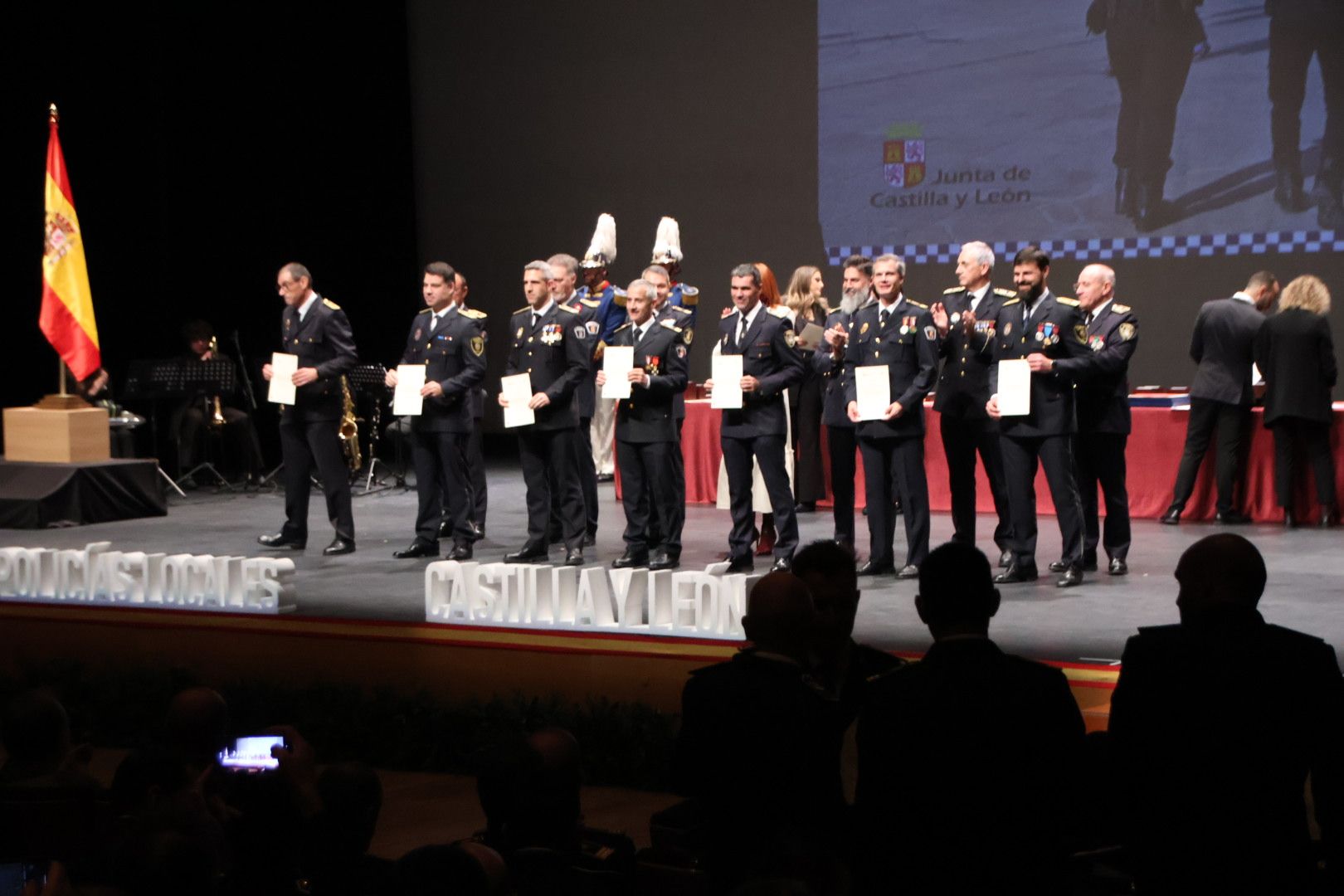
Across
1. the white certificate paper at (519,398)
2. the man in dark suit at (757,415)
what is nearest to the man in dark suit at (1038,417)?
the man in dark suit at (757,415)

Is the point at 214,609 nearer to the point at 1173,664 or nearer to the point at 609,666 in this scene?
the point at 609,666

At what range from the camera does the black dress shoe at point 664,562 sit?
7.50 m

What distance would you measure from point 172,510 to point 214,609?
4925 mm

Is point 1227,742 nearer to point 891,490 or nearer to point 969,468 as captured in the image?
point 891,490

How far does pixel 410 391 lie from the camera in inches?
314

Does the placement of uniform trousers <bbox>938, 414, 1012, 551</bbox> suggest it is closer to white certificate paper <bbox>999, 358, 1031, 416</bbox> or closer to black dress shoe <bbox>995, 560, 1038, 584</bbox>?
black dress shoe <bbox>995, 560, 1038, 584</bbox>

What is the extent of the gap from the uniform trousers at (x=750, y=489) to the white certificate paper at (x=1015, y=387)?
114cm

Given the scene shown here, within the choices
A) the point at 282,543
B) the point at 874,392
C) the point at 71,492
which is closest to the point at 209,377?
the point at 71,492

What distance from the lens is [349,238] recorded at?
570 inches

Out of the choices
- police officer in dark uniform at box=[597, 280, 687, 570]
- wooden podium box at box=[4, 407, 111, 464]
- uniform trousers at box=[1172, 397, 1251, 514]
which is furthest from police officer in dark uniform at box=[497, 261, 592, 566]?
uniform trousers at box=[1172, 397, 1251, 514]

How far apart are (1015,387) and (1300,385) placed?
2624 millimetres

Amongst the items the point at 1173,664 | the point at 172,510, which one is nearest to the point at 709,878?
the point at 1173,664

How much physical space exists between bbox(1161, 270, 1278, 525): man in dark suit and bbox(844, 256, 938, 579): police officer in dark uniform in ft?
8.24

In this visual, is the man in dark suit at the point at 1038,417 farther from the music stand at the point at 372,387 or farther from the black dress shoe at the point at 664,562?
the music stand at the point at 372,387
